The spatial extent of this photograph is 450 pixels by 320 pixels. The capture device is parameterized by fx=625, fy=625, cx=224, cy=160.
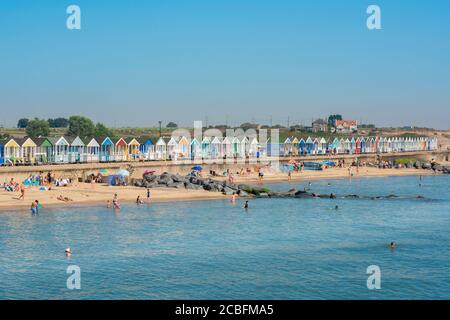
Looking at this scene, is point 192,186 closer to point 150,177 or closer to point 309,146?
point 150,177

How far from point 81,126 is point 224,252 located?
132672 mm

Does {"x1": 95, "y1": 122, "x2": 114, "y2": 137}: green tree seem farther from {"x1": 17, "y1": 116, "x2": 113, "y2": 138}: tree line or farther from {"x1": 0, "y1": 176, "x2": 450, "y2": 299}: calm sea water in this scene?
{"x1": 0, "y1": 176, "x2": 450, "y2": 299}: calm sea water

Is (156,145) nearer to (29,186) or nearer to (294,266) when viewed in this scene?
(29,186)

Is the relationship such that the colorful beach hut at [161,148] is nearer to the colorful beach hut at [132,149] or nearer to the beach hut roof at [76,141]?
the colorful beach hut at [132,149]

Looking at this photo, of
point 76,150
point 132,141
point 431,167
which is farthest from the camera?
point 431,167

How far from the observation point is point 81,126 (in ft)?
534

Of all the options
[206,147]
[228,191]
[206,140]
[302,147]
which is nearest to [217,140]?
[206,140]

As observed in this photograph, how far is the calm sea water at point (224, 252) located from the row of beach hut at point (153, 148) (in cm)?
2390

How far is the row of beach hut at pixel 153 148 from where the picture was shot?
239 feet

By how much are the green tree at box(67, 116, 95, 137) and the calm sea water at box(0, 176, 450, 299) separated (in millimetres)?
108765

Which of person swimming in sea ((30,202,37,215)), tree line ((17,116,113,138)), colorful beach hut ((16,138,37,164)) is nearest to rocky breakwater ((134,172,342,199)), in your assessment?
colorful beach hut ((16,138,37,164))

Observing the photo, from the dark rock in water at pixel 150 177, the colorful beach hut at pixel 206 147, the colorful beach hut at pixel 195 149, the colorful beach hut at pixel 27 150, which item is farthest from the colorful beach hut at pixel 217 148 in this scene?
the colorful beach hut at pixel 27 150

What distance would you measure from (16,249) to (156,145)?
57.7 metres

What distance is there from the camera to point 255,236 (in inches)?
1656
